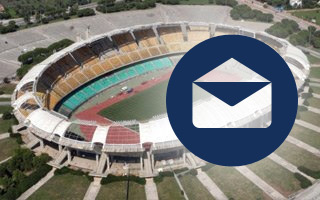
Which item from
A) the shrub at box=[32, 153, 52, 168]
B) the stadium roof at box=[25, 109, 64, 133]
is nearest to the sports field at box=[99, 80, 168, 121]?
the stadium roof at box=[25, 109, 64, 133]

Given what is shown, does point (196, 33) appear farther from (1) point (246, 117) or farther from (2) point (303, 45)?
(1) point (246, 117)

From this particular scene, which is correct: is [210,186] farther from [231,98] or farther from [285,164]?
[231,98]

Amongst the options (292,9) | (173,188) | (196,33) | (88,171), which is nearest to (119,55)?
(196,33)

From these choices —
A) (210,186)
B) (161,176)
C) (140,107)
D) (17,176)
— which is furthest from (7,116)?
(210,186)

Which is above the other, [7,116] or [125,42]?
[125,42]

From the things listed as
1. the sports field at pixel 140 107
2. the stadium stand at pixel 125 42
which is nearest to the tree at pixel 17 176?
the sports field at pixel 140 107

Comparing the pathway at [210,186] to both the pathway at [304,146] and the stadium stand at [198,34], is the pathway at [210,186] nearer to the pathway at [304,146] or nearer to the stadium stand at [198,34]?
the pathway at [304,146]
